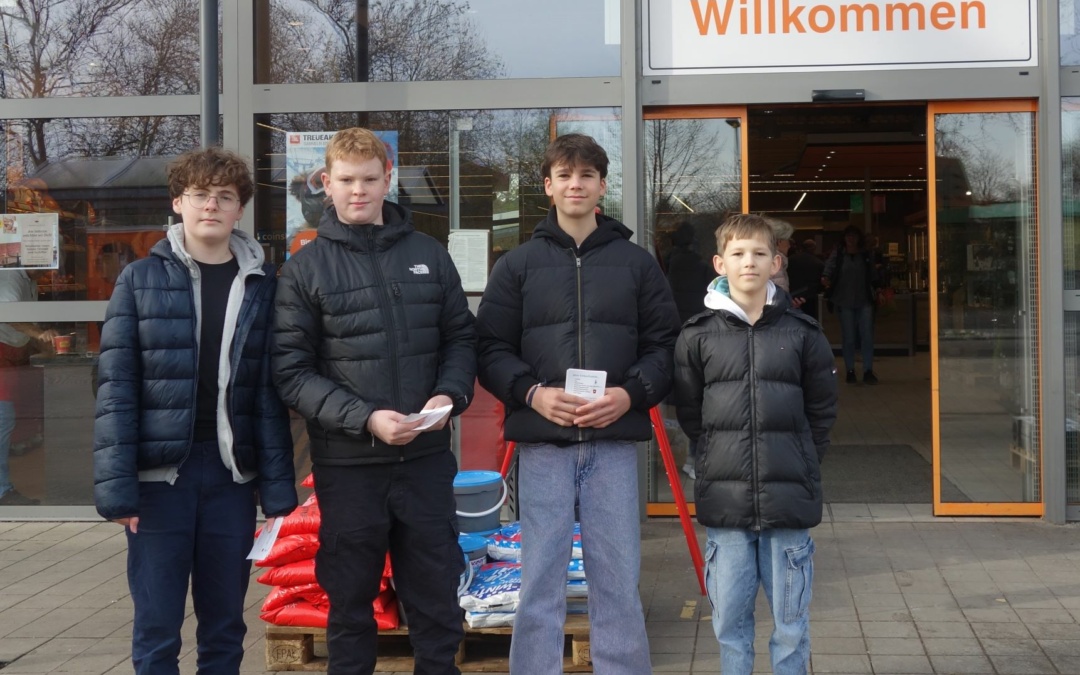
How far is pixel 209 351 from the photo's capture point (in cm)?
353

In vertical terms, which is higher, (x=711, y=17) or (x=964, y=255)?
(x=711, y=17)

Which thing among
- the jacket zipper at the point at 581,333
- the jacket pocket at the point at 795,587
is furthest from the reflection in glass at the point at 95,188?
the jacket pocket at the point at 795,587

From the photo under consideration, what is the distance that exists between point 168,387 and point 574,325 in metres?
1.29

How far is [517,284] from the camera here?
379 centimetres

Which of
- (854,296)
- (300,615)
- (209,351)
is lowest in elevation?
(300,615)

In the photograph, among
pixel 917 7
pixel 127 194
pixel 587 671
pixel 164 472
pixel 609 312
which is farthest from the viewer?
pixel 127 194

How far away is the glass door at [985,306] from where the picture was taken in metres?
6.72

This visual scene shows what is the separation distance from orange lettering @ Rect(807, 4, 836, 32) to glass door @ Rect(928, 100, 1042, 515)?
0.83 meters

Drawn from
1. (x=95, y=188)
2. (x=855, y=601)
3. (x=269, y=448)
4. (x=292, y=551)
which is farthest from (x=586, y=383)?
(x=95, y=188)

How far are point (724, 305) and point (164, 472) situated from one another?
73.4 inches

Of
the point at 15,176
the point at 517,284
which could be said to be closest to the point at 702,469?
the point at 517,284

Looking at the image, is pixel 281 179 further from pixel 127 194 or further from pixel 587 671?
pixel 587 671

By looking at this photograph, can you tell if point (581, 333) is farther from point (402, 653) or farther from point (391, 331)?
point (402, 653)

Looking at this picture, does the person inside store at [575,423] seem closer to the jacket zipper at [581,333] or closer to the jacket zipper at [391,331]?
the jacket zipper at [581,333]
